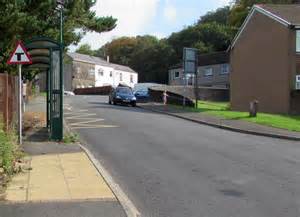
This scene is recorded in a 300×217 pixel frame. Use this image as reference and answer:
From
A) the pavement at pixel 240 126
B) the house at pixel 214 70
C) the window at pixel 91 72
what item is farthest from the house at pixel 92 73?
the pavement at pixel 240 126

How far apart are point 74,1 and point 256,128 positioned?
910 cm

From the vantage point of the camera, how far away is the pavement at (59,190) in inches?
354

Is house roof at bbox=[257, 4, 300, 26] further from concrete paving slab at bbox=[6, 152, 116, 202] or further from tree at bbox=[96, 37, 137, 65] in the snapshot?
tree at bbox=[96, 37, 137, 65]

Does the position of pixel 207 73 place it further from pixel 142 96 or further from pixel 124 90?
pixel 124 90

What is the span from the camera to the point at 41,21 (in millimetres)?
23656

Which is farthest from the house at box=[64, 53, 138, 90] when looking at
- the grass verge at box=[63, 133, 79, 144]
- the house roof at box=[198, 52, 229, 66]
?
the grass verge at box=[63, 133, 79, 144]

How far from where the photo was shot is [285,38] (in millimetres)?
44219

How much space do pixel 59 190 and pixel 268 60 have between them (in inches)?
1477

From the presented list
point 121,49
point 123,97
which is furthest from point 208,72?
point 123,97

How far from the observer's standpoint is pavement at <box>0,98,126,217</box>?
29.5 feet

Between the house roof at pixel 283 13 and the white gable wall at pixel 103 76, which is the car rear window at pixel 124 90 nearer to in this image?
the house roof at pixel 283 13

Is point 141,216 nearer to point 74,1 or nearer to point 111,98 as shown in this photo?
point 74,1

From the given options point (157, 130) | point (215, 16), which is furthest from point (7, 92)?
point (215, 16)

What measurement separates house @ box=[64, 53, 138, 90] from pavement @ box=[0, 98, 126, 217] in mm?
80514
